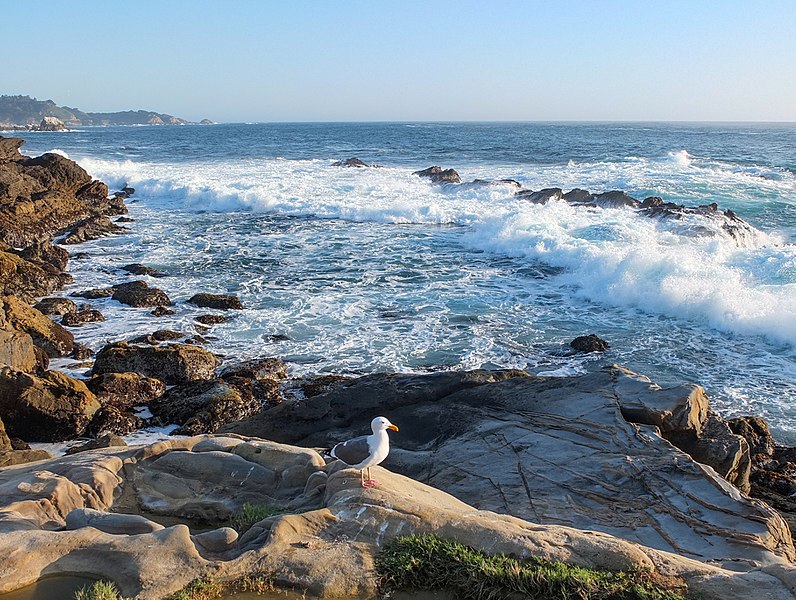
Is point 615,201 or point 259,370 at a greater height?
point 615,201

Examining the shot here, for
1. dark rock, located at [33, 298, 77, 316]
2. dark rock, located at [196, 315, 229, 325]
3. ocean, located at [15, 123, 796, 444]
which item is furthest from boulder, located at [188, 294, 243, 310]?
dark rock, located at [33, 298, 77, 316]

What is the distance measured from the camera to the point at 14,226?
80.8ft

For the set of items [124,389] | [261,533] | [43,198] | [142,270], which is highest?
[43,198]

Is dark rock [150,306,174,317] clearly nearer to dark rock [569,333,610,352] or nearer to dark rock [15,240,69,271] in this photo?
dark rock [15,240,69,271]

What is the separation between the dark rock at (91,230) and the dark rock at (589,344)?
753 inches

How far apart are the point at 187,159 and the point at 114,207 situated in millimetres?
27184

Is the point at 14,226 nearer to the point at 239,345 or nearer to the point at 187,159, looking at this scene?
the point at 239,345

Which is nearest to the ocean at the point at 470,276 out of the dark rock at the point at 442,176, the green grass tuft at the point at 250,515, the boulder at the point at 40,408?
the dark rock at the point at 442,176

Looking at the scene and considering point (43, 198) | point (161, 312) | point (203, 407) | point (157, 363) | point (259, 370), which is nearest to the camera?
point (203, 407)

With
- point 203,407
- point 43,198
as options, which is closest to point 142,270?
point 203,407

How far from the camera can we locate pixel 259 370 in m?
13.0

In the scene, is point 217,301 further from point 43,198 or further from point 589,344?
point 43,198

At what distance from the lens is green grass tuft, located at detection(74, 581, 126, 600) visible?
4602mm

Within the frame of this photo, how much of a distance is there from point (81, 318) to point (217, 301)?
316cm
